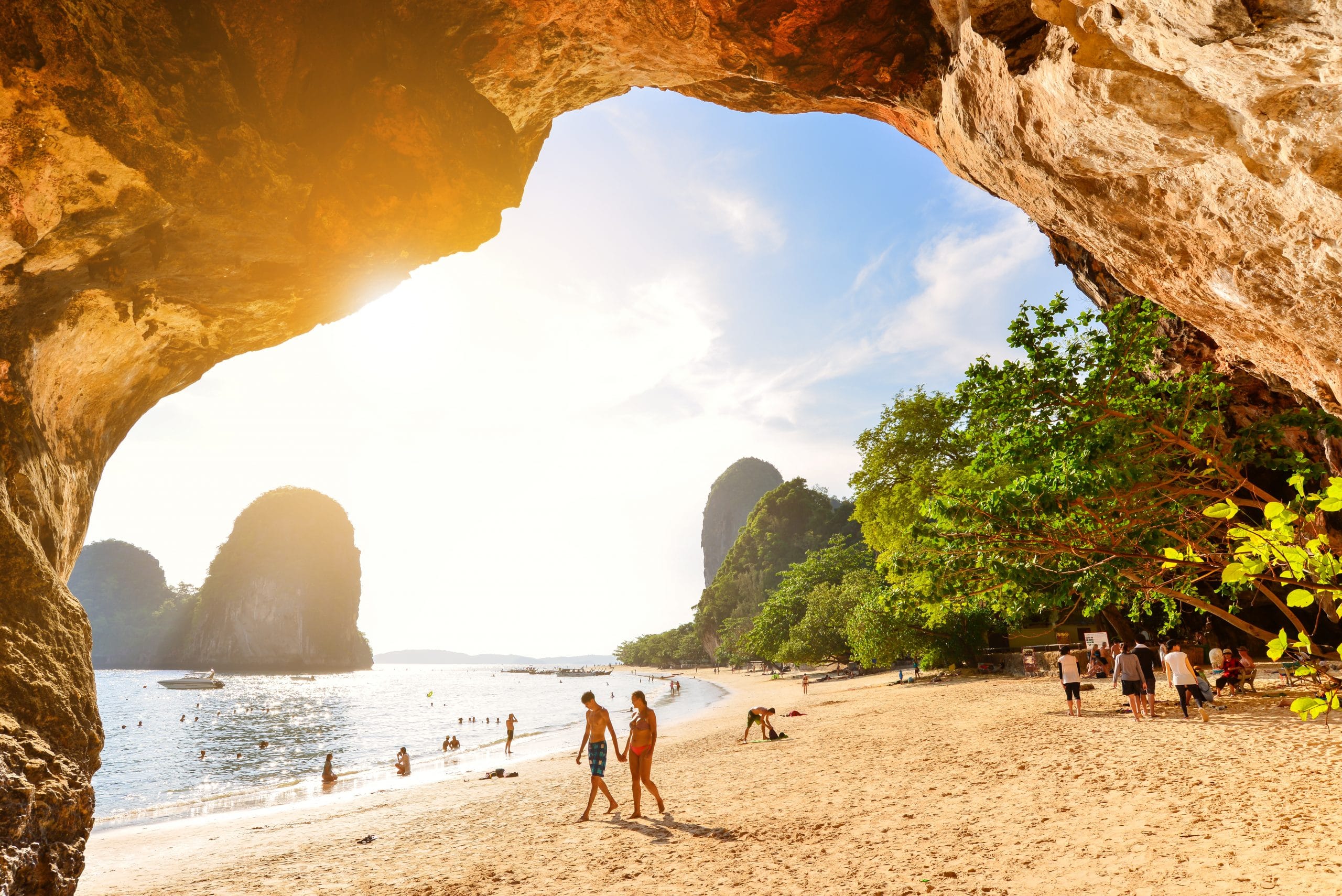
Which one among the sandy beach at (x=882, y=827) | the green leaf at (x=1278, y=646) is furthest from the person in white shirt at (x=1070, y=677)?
the green leaf at (x=1278, y=646)

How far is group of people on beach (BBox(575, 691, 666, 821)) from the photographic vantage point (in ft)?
27.0

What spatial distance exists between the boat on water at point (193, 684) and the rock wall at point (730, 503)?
306 feet

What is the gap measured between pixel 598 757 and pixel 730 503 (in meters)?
140

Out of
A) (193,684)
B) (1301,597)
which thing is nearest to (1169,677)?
(1301,597)

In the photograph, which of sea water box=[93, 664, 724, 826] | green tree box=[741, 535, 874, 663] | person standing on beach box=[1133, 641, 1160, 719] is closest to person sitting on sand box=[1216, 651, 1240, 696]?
person standing on beach box=[1133, 641, 1160, 719]

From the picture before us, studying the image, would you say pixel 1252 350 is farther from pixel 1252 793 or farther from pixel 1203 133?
pixel 1252 793

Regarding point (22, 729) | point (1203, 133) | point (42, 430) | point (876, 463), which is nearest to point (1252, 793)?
point (1203, 133)

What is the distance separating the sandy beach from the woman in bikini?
14.7 inches

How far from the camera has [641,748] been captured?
8359mm

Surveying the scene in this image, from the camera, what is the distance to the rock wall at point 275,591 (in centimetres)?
12731

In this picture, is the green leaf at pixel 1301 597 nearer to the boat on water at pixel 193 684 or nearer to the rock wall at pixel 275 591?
the boat on water at pixel 193 684

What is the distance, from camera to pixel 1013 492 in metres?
9.56

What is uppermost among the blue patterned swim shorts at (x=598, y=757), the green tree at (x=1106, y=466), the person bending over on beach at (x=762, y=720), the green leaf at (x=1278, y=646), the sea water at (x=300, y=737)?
the green tree at (x=1106, y=466)

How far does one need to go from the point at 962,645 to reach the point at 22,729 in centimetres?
3190
